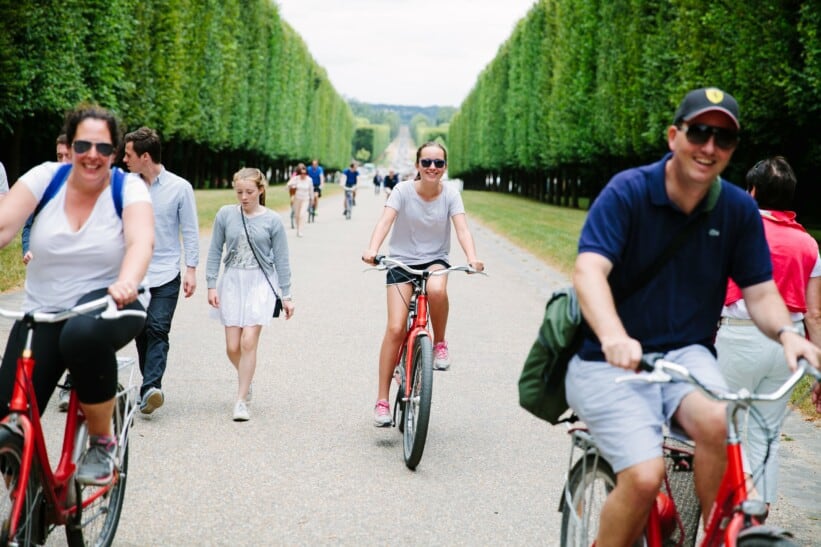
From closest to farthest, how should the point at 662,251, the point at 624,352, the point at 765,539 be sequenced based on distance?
the point at 765,539, the point at 624,352, the point at 662,251

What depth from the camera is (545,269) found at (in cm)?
1748

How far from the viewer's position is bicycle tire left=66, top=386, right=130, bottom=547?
13.4 ft

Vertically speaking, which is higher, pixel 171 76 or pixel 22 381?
pixel 171 76

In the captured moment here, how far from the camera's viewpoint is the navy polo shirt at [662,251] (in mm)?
3191

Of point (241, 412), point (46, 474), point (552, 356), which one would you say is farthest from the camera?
point (241, 412)

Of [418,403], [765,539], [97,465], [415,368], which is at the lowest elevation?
[418,403]

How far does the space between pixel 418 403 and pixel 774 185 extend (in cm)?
237

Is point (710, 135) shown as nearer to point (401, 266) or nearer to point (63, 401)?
point (401, 266)

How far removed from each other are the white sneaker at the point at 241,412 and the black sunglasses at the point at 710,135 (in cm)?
427

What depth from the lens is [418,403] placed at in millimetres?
5891

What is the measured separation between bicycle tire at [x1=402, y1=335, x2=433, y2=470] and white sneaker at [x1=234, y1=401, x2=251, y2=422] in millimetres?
1126

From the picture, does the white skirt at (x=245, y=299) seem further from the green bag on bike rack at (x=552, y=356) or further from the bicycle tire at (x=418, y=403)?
the green bag on bike rack at (x=552, y=356)

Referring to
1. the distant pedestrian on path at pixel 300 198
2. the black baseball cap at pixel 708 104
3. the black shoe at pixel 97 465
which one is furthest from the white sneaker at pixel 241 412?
the distant pedestrian on path at pixel 300 198

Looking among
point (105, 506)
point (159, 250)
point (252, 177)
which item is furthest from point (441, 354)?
point (105, 506)
